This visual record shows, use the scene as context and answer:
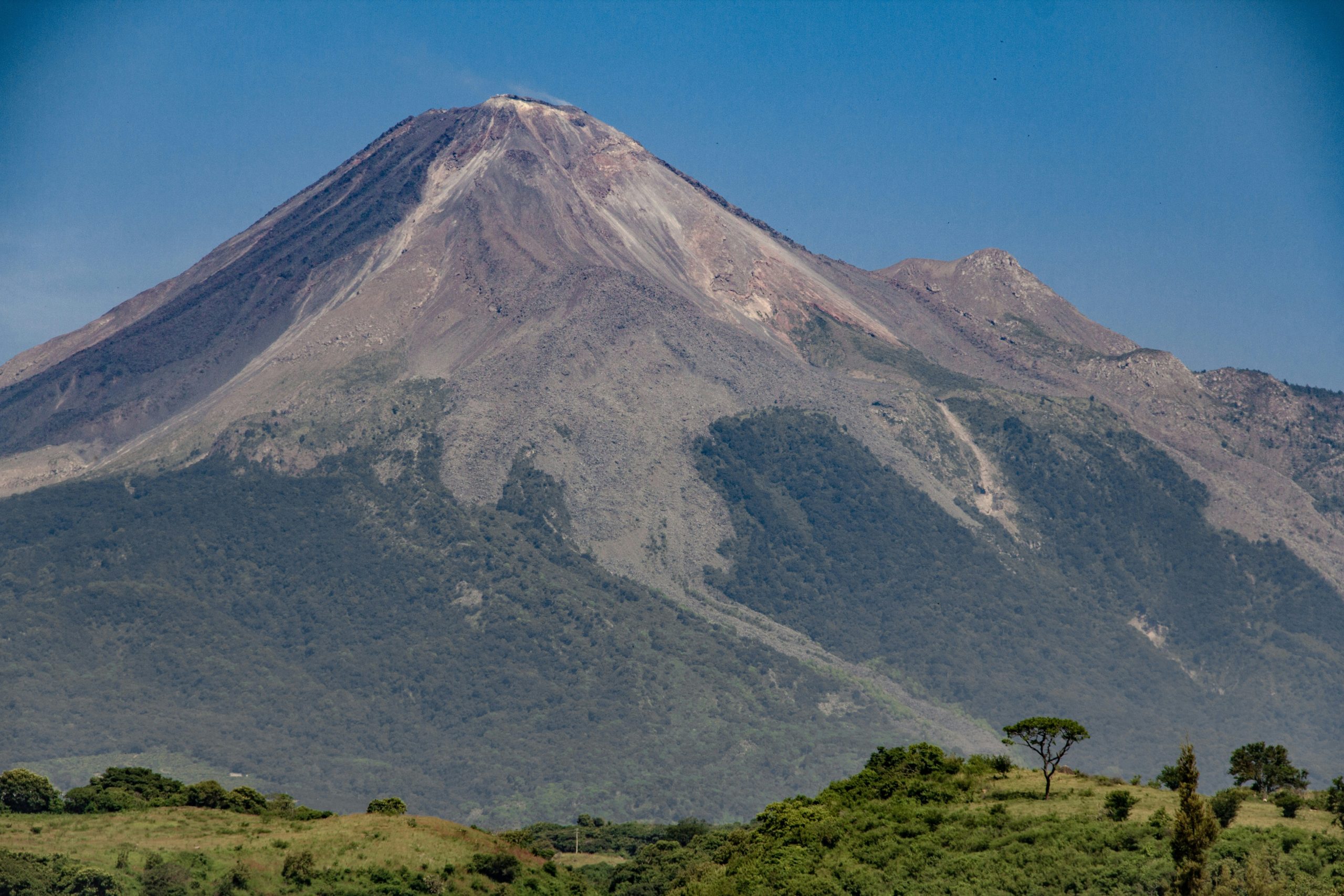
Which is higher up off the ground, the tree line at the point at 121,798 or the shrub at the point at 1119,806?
the shrub at the point at 1119,806

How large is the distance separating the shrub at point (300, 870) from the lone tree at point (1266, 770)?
4773 cm

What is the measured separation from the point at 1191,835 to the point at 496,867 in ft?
132

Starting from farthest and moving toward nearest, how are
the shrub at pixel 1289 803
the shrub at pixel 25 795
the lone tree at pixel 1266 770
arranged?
the shrub at pixel 25 795 → the lone tree at pixel 1266 770 → the shrub at pixel 1289 803

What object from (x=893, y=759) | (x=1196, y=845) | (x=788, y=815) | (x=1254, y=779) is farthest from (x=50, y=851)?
(x=1254, y=779)

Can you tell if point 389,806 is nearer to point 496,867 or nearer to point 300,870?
point 496,867

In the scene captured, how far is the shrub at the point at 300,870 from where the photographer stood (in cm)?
7969

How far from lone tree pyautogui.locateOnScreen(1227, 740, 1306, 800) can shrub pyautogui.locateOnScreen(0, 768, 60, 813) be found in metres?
67.1

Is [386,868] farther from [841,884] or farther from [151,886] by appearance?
[841,884]

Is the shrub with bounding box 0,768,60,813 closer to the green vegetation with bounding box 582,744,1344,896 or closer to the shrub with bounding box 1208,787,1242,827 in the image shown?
the green vegetation with bounding box 582,744,1344,896

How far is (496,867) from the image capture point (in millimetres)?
85625

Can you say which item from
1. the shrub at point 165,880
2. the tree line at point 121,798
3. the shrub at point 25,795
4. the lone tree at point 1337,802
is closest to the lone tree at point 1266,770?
the lone tree at point 1337,802

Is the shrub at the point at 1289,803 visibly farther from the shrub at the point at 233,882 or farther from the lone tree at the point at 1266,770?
the shrub at the point at 233,882

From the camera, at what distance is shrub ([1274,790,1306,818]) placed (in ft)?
233

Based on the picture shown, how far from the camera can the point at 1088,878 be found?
224 feet
